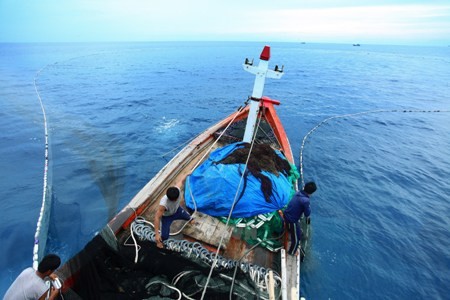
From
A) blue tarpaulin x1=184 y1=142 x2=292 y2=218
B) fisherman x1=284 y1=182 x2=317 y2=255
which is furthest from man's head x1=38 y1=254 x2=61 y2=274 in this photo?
fisherman x1=284 y1=182 x2=317 y2=255

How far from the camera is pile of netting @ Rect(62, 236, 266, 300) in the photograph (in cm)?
392

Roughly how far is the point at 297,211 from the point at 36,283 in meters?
4.48

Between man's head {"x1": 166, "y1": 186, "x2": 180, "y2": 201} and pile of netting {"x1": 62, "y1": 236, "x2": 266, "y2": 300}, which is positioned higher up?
man's head {"x1": 166, "y1": 186, "x2": 180, "y2": 201}

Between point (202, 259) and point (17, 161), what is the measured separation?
39.4 ft

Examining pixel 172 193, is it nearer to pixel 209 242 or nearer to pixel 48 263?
pixel 209 242

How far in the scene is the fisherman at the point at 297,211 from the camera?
4934 millimetres

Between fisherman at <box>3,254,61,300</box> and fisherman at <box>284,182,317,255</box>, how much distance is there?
4122 millimetres

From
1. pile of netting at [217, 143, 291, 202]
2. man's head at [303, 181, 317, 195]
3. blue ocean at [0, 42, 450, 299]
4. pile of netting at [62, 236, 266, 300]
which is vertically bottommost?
blue ocean at [0, 42, 450, 299]

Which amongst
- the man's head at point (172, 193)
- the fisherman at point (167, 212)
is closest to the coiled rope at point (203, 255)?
the fisherman at point (167, 212)

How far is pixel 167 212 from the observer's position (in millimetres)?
4652

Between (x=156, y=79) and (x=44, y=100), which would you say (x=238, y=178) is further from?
(x=156, y=79)

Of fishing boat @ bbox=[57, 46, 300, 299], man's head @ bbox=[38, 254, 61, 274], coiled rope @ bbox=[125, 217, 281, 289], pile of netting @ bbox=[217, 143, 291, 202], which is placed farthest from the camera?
pile of netting @ bbox=[217, 143, 291, 202]

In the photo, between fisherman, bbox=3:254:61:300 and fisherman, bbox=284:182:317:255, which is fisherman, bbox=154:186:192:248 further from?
fisherman, bbox=284:182:317:255

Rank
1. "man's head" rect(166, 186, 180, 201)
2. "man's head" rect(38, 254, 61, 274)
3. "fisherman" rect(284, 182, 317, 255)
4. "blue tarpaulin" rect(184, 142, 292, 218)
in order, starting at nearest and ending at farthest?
1. "man's head" rect(38, 254, 61, 274)
2. "man's head" rect(166, 186, 180, 201)
3. "fisherman" rect(284, 182, 317, 255)
4. "blue tarpaulin" rect(184, 142, 292, 218)
